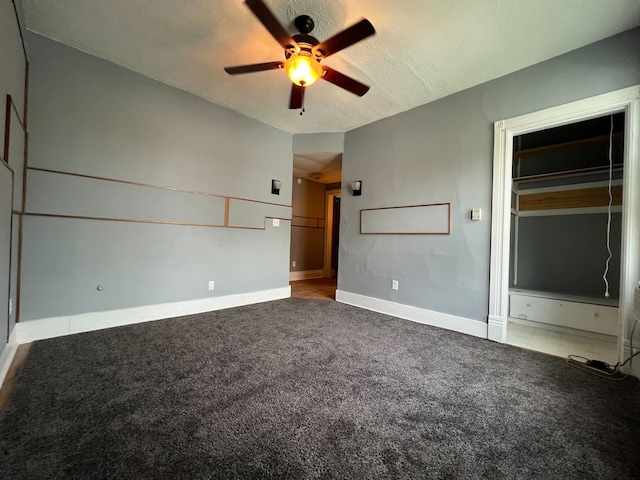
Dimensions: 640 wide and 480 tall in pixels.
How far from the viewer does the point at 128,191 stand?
98.2 inches

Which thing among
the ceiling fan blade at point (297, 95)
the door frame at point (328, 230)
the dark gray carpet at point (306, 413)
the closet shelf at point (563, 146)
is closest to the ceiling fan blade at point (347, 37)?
the ceiling fan blade at point (297, 95)

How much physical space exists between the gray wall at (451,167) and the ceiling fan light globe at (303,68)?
5.57 feet

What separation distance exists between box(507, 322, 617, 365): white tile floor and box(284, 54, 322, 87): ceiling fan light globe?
9.72ft

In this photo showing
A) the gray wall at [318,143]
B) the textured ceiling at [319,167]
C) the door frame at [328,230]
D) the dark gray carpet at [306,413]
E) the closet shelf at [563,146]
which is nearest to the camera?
the dark gray carpet at [306,413]

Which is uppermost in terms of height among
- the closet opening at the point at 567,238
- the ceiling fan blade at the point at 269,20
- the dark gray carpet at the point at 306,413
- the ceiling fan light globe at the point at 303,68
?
the ceiling fan blade at the point at 269,20

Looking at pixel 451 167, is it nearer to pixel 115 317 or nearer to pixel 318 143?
pixel 318 143

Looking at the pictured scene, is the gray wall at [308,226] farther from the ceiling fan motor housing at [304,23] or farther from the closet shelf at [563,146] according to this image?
the closet shelf at [563,146]

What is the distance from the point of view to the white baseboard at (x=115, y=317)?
2.01 metres

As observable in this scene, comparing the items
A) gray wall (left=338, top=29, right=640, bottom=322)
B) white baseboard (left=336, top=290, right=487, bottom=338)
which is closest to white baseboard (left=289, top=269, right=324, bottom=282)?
white baseboard (left=336, top=290, right=487, bottom=338)

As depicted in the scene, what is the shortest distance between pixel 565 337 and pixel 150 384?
3749 millimetres

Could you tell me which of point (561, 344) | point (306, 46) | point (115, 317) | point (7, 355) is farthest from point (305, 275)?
point (306, 46)

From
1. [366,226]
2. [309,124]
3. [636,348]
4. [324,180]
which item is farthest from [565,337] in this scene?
[324,180]

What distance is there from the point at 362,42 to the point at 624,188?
2352 millimetres

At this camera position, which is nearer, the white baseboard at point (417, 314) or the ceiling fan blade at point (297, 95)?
the ceiling fan blade at point (297, 95)
